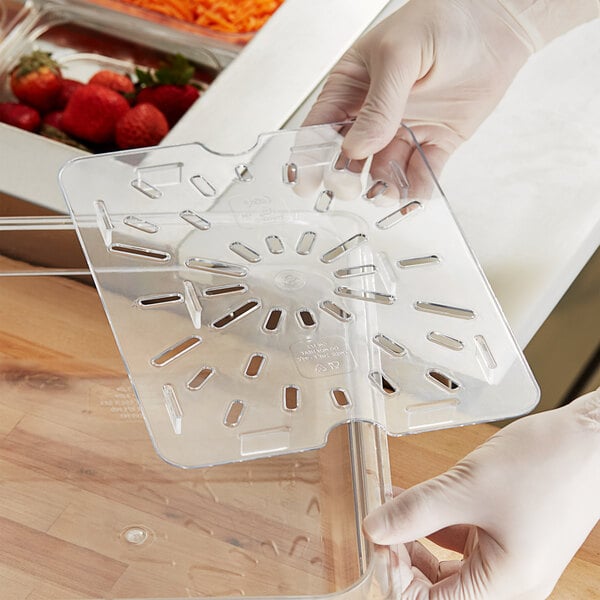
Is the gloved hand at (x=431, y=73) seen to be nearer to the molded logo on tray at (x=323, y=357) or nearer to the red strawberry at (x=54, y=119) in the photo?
the molded logo on tray at (x=323, y=357)

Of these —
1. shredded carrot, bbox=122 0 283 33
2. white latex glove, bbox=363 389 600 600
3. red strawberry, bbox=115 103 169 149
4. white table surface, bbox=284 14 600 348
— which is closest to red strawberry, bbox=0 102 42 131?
red strawberry, bbox=115 103 169 149

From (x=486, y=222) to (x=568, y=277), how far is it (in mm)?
95

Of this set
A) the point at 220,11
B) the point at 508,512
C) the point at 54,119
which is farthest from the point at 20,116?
the point at 508,512

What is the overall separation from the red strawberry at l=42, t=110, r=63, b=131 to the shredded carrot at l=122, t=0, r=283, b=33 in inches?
9.4

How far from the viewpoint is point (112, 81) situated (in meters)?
1.15

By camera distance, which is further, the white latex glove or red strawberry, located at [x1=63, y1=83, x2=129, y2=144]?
red strawberry, located at [x1=63, y1=83, x2=129, y2=144]

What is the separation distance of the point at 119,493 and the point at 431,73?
21.1 inches

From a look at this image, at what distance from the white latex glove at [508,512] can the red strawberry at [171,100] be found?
69 cm

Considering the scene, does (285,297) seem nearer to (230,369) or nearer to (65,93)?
(230,369)

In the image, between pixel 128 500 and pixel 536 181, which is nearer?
pixel 128 500

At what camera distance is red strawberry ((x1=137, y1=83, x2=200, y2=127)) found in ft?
3.64

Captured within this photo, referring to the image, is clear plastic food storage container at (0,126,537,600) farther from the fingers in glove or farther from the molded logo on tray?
the fingers in glove

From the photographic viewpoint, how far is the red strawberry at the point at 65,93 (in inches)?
45.1

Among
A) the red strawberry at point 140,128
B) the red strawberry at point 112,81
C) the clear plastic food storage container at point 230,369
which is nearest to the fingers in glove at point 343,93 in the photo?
the clear plastic food storage container at point 230,369
